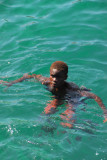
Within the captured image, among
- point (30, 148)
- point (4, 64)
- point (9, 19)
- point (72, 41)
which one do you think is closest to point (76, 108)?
point (30, 148)

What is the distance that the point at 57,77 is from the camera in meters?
5.68

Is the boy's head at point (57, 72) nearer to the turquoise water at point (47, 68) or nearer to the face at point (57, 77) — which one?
the face at point (57, 77)

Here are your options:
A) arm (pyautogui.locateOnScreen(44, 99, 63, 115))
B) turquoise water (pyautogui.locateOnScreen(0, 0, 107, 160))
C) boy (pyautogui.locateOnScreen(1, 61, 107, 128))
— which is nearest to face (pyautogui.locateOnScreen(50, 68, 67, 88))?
boy (pyautogui.locateOnScreen(1, 61, 107, 128))

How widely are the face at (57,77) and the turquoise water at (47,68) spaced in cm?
61

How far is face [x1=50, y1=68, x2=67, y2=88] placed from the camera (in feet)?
18.4

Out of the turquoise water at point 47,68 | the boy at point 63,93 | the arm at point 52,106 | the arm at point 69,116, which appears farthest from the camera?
the arm at point 52,106

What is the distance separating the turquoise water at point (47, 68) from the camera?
16.3ft

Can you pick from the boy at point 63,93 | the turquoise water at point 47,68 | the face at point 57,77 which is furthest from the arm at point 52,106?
the face at point 57,77

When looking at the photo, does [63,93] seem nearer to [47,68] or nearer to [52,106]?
[52,106]

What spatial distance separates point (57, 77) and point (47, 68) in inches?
87.5

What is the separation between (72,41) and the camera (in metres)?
9.22

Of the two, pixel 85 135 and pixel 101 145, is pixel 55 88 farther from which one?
pixel 101 145

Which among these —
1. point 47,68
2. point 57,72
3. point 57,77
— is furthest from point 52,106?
point 47,68

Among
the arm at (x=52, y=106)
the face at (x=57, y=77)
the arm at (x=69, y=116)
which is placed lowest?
the arm at (x=69, y=116)
